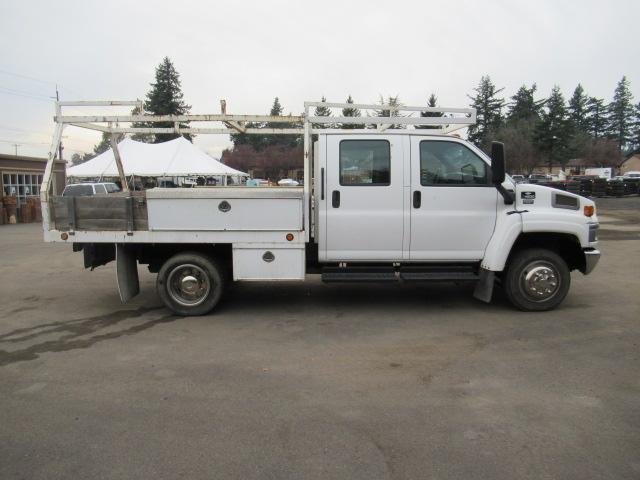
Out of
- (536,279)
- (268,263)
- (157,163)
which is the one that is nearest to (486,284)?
(536,279)

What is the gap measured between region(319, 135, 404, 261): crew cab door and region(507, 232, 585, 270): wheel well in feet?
5.38

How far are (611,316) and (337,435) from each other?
461 cm

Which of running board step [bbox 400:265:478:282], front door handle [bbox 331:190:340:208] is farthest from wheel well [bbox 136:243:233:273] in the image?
running board step [bbox 400:265:478:282]

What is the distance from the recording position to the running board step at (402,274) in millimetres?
6422

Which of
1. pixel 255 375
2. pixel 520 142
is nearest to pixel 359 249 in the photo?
pixel 255 375

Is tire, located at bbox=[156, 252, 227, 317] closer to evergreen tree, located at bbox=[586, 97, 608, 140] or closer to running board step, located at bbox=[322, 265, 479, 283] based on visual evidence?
running board step, located at bbox=[322, 265, 479, 283]

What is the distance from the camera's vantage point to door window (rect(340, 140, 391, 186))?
6.38 meters

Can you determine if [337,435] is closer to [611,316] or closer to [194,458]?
[194,458]

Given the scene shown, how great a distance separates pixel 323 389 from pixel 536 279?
3603 millimetres

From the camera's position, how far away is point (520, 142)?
206 feet

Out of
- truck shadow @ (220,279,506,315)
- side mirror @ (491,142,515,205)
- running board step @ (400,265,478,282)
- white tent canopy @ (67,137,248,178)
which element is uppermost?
white tent canopy @ (67,137,248,178)

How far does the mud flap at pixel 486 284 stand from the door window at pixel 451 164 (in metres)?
1.15

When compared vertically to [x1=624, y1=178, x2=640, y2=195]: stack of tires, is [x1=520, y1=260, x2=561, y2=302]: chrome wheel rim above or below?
below

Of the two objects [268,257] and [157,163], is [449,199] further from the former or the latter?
[157,163]
